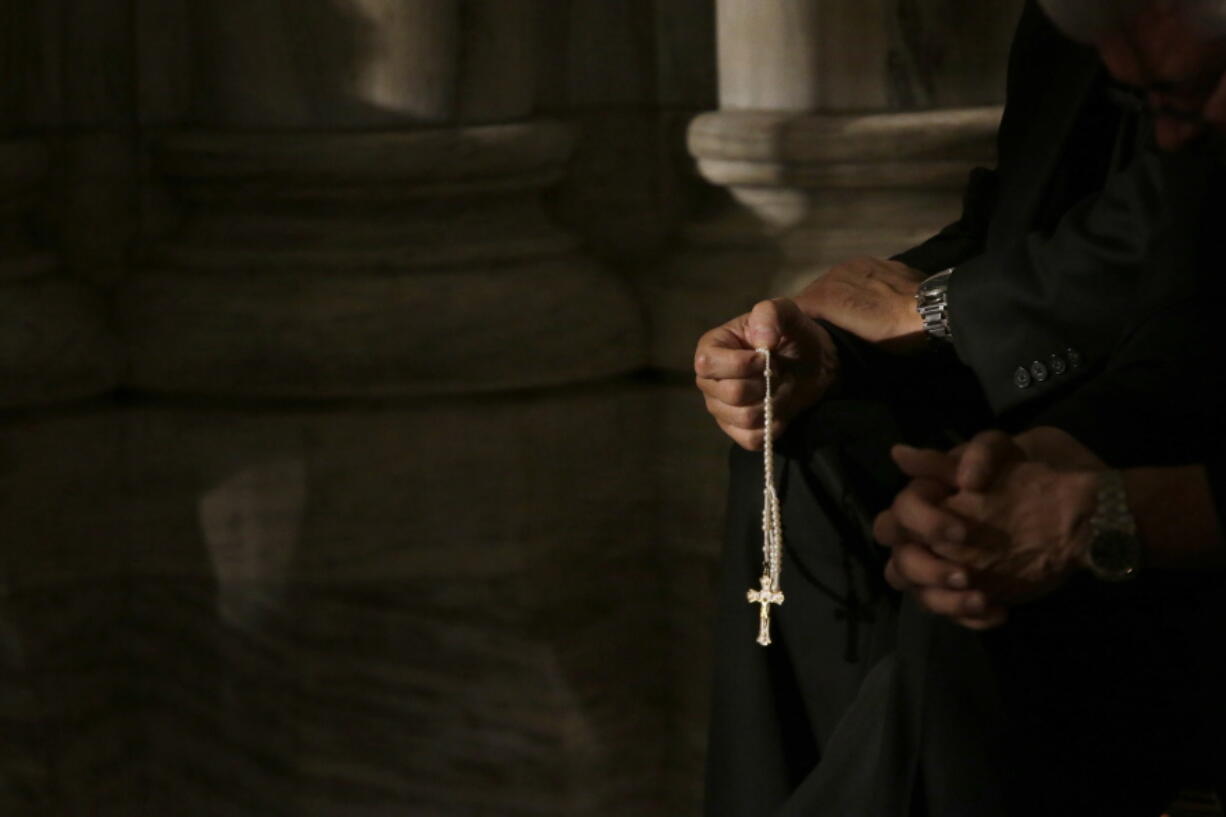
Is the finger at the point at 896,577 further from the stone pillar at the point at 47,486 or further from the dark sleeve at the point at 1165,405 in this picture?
the stone pillar at the point at 47,486

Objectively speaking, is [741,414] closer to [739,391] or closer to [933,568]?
[739,391]

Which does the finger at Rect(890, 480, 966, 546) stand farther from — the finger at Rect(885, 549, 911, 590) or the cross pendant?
the cross pendant

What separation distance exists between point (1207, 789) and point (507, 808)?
129 centimetres

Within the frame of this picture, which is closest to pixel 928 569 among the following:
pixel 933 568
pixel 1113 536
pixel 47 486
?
pixel 933 568

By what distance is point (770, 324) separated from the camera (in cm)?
156

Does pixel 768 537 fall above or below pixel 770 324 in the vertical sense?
below

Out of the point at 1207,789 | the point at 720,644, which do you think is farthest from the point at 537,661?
the point at 1207,789

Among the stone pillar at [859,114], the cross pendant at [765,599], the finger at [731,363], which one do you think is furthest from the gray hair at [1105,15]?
the stone pillar at [859,114]

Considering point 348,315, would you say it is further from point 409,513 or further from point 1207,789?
point 1207,789

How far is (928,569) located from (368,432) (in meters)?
1.31

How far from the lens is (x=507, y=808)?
8.14 feet

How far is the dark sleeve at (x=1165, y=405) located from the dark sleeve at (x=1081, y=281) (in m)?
0.03

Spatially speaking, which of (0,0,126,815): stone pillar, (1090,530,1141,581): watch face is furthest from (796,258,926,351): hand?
(0,0,126,815): stone pillar

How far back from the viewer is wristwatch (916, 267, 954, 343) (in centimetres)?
160
